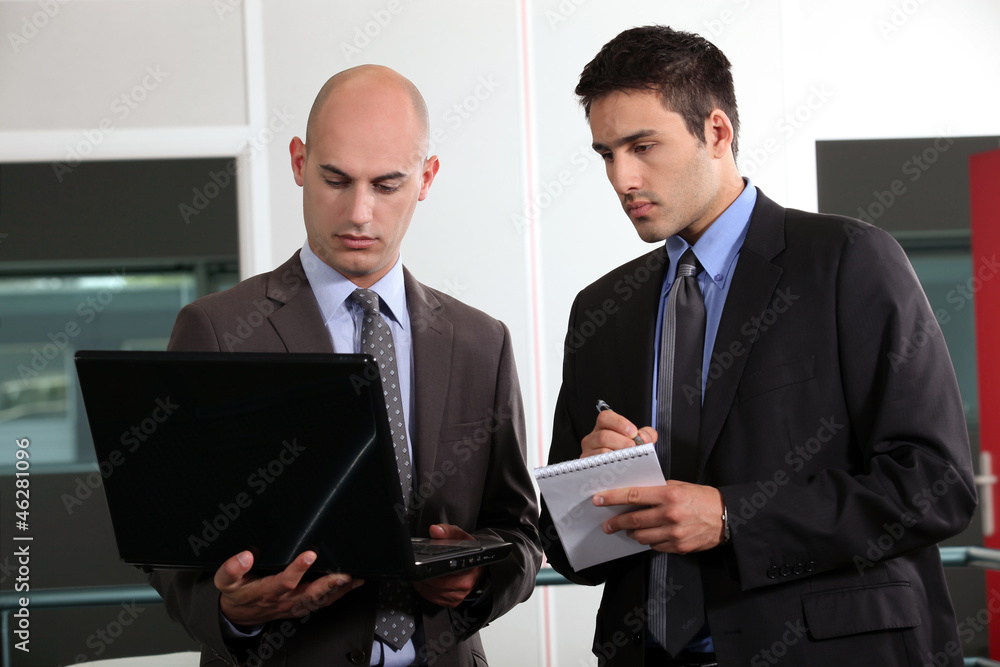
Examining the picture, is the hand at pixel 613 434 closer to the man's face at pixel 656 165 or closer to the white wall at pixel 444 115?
the man's face at pixel 656 165

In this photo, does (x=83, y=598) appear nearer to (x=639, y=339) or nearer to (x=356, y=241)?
(x=356, y=241)

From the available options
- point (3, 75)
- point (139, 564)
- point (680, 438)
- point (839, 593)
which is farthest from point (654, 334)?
point (3, 75)

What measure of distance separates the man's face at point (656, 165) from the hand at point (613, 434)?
17.6 inches

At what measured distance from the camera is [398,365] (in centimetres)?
195

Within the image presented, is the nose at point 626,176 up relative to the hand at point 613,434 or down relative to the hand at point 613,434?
up

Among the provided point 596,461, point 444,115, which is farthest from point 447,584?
point 444,115

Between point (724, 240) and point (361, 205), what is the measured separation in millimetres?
751

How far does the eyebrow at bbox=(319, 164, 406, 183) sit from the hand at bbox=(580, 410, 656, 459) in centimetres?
66

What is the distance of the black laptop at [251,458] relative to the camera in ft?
4.51

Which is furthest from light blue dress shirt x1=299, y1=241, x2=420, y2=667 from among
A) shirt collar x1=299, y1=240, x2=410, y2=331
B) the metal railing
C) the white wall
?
the white wall

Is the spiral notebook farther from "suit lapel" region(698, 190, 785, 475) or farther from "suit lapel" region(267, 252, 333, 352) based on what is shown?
"suit lapel" region(267, 252, 333, 352)

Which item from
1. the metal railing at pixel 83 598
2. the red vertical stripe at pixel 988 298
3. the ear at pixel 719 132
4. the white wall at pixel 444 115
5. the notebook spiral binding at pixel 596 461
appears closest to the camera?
the notebook spiral binding at pixel 596 461

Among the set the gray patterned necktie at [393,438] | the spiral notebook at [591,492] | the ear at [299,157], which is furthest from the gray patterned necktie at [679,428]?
the ear at [299,157]

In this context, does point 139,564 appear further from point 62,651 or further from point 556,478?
point 62,651
